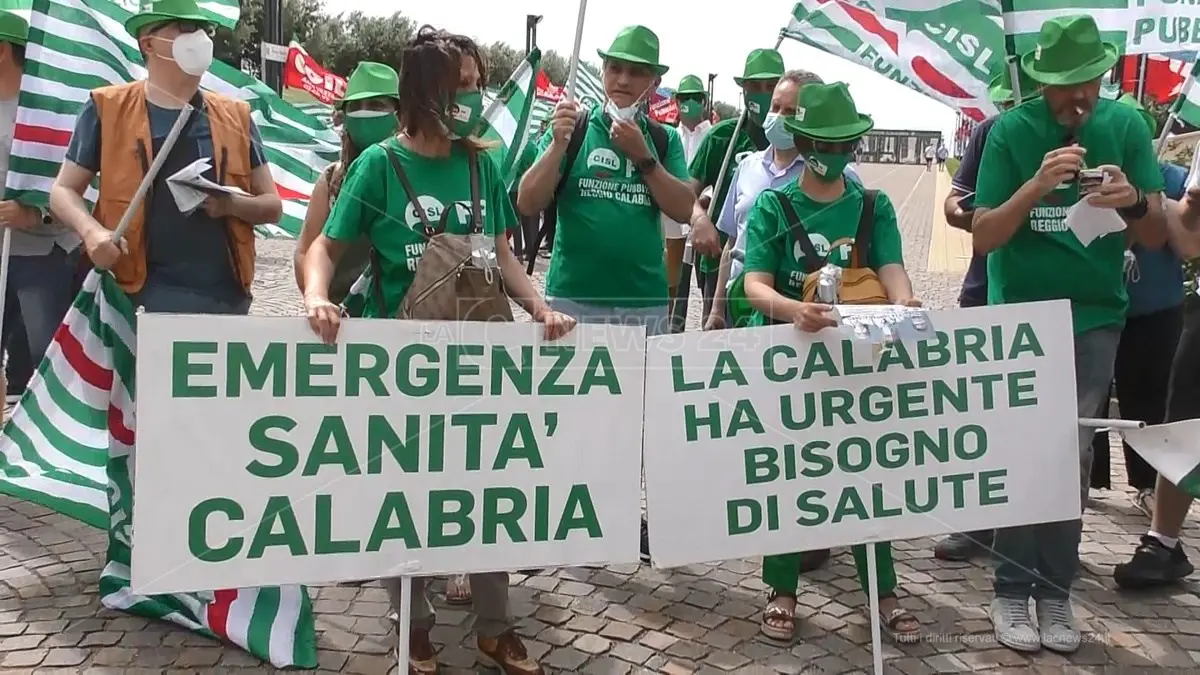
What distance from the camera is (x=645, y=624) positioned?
11.6 feet

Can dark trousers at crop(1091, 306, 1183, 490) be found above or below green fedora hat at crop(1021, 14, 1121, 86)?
below

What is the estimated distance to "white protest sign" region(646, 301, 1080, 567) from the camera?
2.95m

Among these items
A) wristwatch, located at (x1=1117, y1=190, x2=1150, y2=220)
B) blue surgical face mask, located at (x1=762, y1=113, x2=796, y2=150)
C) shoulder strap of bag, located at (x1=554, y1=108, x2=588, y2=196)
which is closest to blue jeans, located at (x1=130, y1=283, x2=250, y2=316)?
shoulder strap of bag, located at (x1=554, y1=108, x2=588, y2=196)

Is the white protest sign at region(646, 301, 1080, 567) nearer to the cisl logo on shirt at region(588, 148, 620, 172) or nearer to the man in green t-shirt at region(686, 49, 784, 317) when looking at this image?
the cisl logo on shirt at region(588, 148, 620, 172)

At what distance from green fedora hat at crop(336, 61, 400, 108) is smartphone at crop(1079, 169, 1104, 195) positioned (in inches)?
93.2

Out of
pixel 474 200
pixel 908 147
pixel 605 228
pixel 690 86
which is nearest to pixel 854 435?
pixel 605 228

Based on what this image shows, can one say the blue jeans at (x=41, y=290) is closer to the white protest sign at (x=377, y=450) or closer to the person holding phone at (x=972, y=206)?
the white protest sign at (x=377, y=450)

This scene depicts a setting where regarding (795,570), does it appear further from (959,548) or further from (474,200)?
(474,200)

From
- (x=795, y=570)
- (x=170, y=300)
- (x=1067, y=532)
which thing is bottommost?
(x=795, y=570)

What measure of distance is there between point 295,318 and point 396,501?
1.81 ft

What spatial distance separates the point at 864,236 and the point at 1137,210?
0.82 metres

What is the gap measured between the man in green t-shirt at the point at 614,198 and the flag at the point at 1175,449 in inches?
66.8

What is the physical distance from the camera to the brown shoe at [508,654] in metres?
3.06

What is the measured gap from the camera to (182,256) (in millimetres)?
3312
